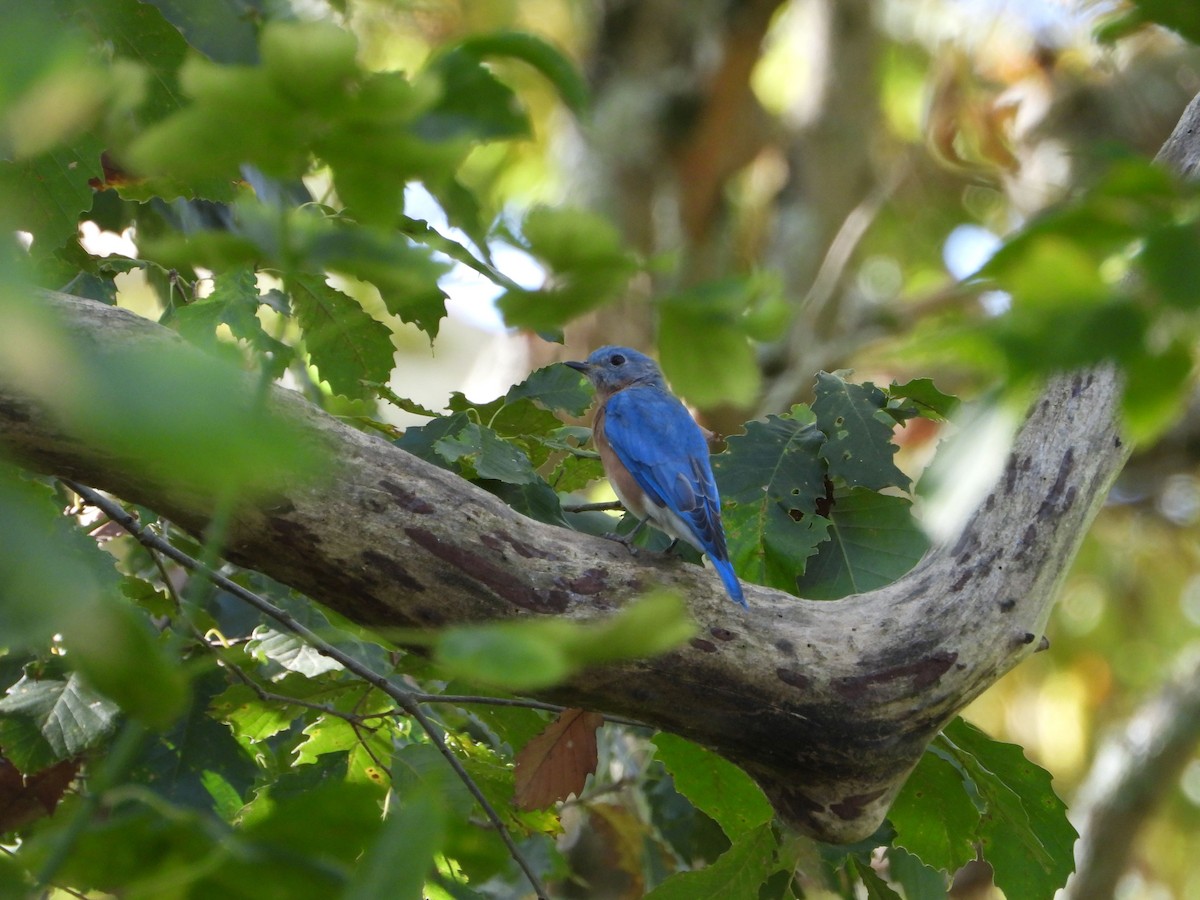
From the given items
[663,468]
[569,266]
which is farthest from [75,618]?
[663,468]

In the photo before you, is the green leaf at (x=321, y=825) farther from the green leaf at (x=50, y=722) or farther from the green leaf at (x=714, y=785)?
the green leaf at (x=714, y=785)

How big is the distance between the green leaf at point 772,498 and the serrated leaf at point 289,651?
1.07 metres

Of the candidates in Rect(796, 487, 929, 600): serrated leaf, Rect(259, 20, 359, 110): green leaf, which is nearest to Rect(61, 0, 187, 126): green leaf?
Rect(259, 20, 359, 110): green leaf

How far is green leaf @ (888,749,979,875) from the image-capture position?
2705 millimetres

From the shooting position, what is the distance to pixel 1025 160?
10008 millimetres

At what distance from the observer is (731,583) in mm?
2625

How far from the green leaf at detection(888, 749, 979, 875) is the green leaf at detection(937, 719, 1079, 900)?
4cm

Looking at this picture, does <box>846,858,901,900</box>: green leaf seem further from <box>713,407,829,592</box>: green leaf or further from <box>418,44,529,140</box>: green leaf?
<box>418,44,529,140</box>: green leaf

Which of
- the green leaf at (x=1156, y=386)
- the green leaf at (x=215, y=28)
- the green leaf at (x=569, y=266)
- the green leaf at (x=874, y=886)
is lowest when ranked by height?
the green leaf at (x=1156, y=386)

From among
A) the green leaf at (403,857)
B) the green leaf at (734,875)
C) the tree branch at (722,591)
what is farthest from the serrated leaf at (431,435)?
the green leaf at (403,857)

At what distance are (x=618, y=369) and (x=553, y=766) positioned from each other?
2163 millimetres

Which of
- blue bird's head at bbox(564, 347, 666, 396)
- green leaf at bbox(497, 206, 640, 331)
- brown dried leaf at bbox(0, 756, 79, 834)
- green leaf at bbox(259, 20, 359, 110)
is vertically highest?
blue bird's head at bbox(564, 347, 666, 396)

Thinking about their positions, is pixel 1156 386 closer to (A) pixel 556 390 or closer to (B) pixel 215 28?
(A) pixel 556 390

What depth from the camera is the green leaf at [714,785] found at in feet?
9.25
